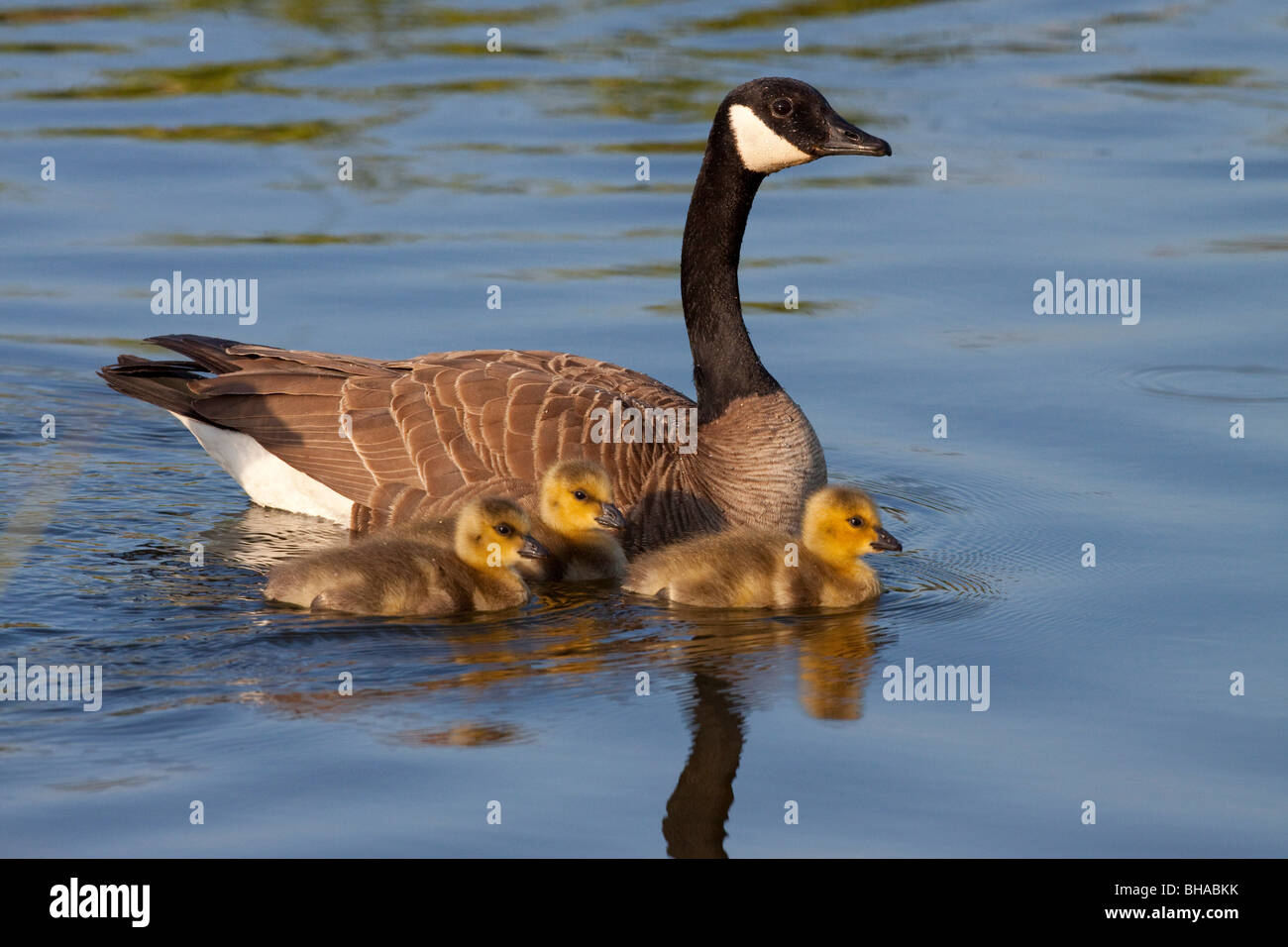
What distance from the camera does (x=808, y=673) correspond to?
→ 804 cm

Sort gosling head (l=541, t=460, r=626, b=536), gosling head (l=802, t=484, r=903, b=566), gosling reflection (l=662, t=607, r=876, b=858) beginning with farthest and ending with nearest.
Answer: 1. gosling head (l=541, t=460, r=626, b=536)
2. gosling head (l=802, t=484, r=903, b=566)
3. gosling reflection (l=662, t=607, r=876, b=858)

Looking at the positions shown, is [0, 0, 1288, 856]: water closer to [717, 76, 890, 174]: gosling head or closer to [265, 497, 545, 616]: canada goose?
[265, 497, 545, 616]: canada goose

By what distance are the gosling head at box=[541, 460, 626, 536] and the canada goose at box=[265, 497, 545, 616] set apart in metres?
0.38

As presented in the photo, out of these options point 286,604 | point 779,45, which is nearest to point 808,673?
point 286,604

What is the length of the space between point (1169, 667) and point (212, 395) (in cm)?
526

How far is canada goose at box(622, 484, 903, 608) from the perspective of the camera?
8828mm

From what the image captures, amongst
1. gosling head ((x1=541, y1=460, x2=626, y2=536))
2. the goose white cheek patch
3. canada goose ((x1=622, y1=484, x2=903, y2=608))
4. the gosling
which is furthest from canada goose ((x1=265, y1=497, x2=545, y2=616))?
the goose white cheek patch

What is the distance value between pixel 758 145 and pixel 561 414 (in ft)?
5.94

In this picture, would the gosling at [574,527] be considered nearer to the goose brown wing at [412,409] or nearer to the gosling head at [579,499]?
the gosling head at [579,499]

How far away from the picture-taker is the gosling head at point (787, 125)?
32.7 feet

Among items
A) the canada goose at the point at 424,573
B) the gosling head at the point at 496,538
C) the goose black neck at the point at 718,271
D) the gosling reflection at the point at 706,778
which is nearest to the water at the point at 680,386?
the gosling reflection at the point at 706,778

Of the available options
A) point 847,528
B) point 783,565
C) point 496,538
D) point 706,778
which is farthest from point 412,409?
point 706,778

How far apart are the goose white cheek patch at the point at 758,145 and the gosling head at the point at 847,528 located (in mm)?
1990

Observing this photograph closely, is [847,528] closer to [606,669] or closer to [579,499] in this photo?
[579,499]
